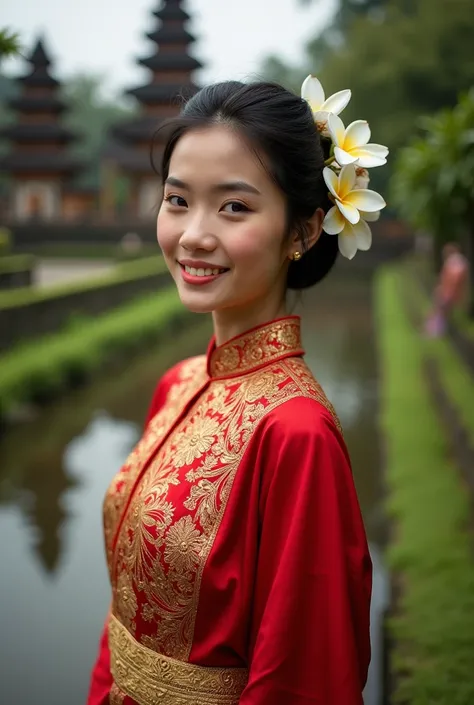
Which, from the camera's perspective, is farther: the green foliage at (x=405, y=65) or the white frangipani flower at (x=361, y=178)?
the green foliage at (x=405, y=65)

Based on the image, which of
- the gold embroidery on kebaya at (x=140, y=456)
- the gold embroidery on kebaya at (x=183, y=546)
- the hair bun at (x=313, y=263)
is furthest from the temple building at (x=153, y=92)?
the gold embroidery on kebaya at (x=183, y=546)

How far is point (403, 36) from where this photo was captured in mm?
18688

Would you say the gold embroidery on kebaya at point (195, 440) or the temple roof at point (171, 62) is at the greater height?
the temple roof at point (171, 62)

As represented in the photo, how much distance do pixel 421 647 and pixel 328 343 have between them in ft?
27.1

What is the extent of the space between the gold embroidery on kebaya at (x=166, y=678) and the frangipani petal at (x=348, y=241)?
688 millimetres

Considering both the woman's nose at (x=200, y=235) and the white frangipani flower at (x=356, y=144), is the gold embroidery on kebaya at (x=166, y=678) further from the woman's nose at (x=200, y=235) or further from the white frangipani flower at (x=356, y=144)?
the white frangipani flower at (x=356, y=144)

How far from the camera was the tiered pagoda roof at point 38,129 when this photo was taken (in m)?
29.6

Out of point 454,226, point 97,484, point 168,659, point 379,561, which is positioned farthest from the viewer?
point 454,226

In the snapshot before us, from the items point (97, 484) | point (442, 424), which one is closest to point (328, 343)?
point (442, 424)

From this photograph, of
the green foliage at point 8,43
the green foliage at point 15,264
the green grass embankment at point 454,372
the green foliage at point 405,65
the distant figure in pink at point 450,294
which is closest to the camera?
the green foliage at point 8,43

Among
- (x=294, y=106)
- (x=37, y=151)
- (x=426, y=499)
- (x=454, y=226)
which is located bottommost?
(x=426, y=499)

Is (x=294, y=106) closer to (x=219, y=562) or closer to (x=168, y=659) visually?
(x=219, y=562)

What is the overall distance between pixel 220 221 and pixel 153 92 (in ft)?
101

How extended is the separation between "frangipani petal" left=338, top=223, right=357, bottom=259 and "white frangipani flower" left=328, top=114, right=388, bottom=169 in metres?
0.11
